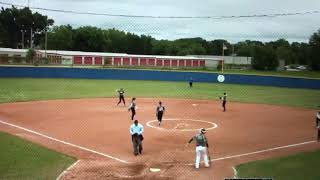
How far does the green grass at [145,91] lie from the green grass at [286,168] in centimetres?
2082

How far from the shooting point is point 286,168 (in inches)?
628

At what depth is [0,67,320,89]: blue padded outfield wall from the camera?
2030 inches

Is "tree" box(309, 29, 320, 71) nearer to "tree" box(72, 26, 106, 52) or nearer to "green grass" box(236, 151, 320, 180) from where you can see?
"green grass" box(236, 151, 320, 180)

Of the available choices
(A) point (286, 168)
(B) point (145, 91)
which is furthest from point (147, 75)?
(A) point (286, 168)

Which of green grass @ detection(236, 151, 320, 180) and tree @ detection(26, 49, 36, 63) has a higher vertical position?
tree @ detection(26, 49, 36, 63)

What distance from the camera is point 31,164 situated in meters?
15.9

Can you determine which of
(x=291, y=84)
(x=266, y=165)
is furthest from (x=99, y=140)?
(x=291, y=84)

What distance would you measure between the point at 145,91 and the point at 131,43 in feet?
70.0

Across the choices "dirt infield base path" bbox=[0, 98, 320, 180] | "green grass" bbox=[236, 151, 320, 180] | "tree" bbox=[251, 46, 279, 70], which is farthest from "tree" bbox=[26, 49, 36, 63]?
"green grass" bbox=[236, 151, 320, 180]

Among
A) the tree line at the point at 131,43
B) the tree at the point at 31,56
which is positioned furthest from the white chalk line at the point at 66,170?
the tree at the point at 31,56

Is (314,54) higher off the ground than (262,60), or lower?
higher

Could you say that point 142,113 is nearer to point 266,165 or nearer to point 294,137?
point 294,137

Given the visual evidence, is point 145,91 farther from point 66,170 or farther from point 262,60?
point 66,170

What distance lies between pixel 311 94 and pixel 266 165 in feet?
107
